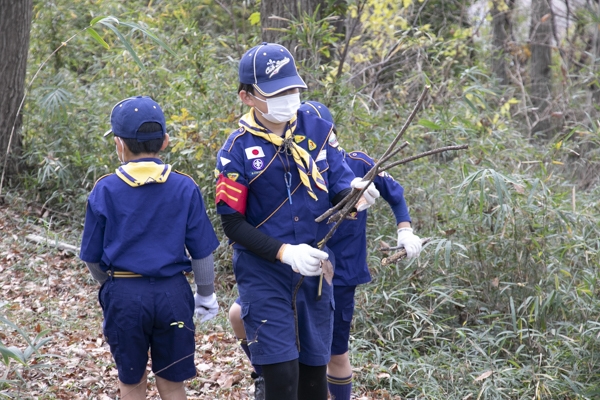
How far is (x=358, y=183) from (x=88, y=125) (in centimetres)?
561

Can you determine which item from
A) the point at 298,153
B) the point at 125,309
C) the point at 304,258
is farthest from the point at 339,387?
the point at 298,153

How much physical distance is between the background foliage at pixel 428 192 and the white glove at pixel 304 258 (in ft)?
6.09

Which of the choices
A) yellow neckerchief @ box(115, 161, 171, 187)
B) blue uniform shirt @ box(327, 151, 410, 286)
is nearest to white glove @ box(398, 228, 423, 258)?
blue uniform shirt @ box(327, 151, 410, 286)

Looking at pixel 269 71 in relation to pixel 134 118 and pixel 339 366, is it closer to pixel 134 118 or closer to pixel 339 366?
pixel 134 118

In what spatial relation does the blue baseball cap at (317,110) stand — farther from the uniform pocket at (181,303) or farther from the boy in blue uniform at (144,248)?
the uniform pocket at (181,303)

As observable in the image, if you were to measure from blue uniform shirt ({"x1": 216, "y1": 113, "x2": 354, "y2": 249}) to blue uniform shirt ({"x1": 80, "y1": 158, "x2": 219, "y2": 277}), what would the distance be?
0.89 ft

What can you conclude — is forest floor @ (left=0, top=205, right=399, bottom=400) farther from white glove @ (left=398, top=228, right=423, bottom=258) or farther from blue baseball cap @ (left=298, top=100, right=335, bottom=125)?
blue baseball cap @ (left=298, top=100, right=335, bottom=125)

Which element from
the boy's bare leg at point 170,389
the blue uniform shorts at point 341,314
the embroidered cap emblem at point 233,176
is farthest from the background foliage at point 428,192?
the embroidered cap emblem at point 233,176

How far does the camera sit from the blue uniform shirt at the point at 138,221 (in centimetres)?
314

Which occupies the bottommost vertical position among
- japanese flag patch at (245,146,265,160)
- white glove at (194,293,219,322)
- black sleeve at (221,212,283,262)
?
white glove at (194,293,219,322)

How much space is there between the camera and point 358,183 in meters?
3.13

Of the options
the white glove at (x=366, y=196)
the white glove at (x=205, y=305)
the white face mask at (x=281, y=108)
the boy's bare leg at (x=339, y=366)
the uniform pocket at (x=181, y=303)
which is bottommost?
the boy's bare leg at (x=339, y=366)

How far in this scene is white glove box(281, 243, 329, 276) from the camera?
2.92 m

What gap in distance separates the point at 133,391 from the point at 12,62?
18.2ft
